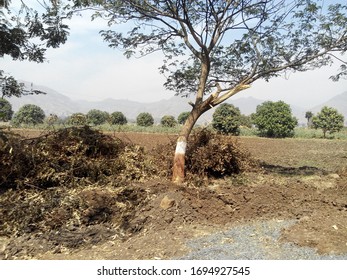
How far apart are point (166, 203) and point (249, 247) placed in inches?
62.5

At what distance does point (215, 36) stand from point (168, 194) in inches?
146

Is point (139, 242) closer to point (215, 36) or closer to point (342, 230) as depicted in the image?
point (342, 230)

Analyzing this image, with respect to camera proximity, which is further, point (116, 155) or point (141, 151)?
point (141, 151)

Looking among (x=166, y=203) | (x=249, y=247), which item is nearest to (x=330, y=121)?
(x=166, y=203)

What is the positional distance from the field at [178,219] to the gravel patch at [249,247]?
0.06 metres

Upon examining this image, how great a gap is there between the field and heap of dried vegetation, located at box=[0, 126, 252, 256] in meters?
0.03

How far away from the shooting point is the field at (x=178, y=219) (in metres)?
4.21

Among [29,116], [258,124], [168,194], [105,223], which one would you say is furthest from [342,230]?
[29,116]

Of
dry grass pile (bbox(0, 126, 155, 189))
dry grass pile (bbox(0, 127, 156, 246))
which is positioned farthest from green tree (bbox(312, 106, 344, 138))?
dry grass pile (bbox(0, 127, 156, 246))

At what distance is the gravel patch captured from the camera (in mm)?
3947

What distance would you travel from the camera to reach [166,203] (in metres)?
5.31

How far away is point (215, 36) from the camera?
279 inches

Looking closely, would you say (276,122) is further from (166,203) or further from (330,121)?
(166,203)

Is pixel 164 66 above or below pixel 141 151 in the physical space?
above
